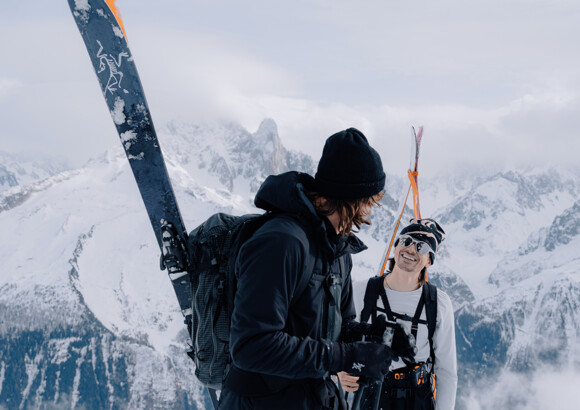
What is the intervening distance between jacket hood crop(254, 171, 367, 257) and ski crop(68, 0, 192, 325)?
2.33 m

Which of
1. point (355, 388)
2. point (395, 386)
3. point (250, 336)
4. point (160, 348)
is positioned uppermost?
point (250, 336)

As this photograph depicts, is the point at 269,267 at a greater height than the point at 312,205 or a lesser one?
lesser

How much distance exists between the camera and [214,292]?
3318 mm

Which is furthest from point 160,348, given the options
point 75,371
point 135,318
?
point 75,371

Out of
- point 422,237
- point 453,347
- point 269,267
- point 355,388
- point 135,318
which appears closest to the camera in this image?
point 269,267

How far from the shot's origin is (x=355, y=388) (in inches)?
145

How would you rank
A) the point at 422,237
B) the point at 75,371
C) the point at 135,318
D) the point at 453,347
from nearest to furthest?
the point at 453,347
the point at 422,237
the point at 75,371
the point at 135,318

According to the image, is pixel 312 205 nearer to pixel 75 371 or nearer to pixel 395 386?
pixel 395 386

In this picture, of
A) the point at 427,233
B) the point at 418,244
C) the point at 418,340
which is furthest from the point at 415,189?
the point at 418,340

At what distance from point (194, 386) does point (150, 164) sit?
7832 inches

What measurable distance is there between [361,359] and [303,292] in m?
0.64

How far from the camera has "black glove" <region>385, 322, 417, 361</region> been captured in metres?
3.49

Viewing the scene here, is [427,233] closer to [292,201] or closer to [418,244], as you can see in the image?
[418,244]

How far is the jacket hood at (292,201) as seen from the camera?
292 cm
